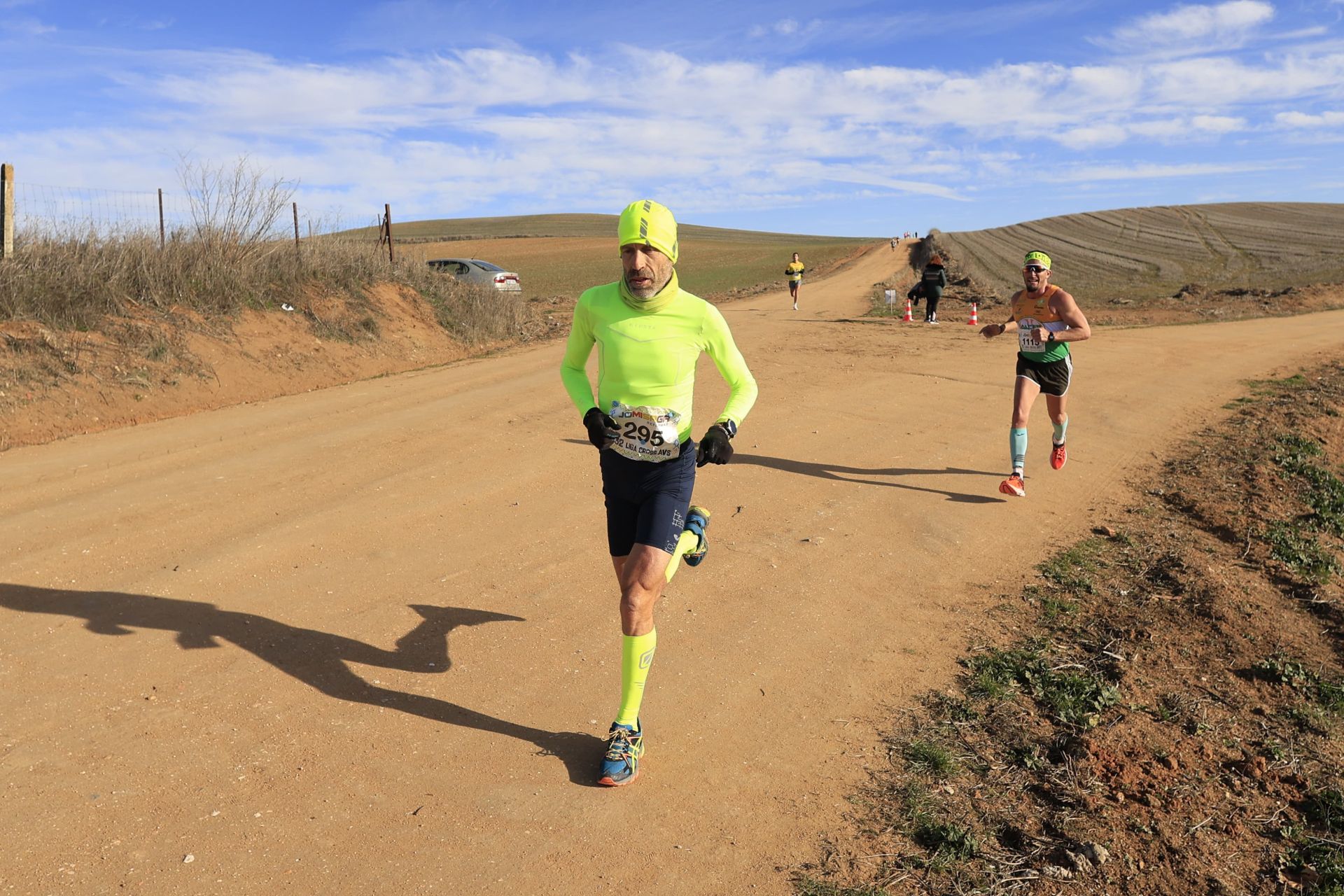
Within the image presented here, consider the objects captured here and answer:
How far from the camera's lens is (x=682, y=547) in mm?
4398

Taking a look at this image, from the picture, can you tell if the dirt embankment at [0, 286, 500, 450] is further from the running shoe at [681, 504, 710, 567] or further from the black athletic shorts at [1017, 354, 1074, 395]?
the black athletic shorts at [1017, 354, 1074, 395]

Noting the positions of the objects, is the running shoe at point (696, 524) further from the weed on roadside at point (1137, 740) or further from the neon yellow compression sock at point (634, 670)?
the weed on roadside at point (1137, 740)

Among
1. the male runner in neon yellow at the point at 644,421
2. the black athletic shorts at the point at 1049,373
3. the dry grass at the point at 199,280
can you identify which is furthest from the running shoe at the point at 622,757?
the dry grass at the point at 199,280

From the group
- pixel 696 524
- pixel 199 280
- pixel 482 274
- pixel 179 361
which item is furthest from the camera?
pixel 482 274

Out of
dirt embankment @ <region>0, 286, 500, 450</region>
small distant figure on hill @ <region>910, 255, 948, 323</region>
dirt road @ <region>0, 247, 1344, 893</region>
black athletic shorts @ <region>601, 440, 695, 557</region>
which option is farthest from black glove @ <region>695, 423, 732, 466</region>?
small distant figure on hill @ <region>910, 255, 948, 323</region>

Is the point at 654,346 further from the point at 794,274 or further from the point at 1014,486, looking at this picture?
the point at 794,274

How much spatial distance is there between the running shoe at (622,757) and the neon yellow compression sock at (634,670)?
4cm

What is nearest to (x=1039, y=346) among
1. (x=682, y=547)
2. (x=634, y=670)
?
(x=682, y=547)

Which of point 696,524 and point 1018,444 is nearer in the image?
point 696,524

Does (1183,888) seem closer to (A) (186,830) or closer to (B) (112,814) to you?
(A) (186,830)

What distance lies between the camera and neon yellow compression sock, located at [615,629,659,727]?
411cm

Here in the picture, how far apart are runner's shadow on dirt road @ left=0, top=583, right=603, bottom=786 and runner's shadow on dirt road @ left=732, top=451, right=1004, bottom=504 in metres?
4.10

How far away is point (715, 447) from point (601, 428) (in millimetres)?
496

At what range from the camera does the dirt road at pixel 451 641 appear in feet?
12.0
